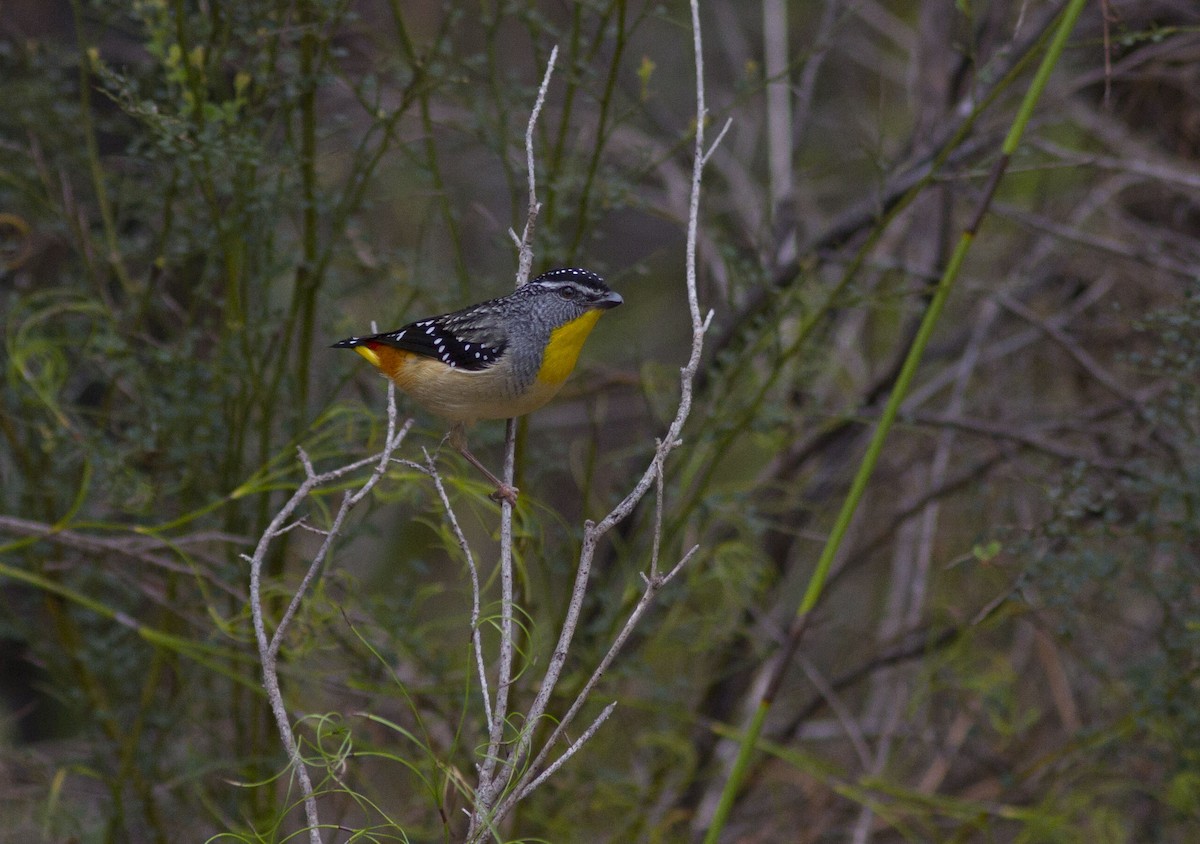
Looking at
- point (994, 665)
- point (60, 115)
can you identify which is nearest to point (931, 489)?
point (994, 665)

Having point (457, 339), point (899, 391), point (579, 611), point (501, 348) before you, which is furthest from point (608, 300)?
point (579, 611)

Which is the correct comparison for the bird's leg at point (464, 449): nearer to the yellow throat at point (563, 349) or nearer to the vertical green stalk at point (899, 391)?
the yellow throat at point (563, 349)

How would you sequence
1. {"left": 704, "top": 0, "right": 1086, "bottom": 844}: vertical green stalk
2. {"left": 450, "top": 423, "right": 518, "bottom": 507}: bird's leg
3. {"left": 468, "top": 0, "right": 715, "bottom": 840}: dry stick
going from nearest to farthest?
{"left": 468, "top": 0, "right": 715, "bottom": 840}: dry stick → {"left": 704, "top": 0, "right": 1086, "bottom": 844}: vertical green stalk → {"left": 450, "top": 423, "right": 518, "bottom": 507}: bird's leg

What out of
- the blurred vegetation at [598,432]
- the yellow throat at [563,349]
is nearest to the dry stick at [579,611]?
the blurred vegetation at [598,432]

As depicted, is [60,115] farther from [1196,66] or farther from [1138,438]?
[1196,66]

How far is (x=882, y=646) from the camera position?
4.84 metres

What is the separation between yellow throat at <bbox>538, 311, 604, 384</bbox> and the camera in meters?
3.02

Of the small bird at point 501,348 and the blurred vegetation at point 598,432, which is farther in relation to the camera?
the blurred vegetation at point 598,432

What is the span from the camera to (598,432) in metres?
4.18

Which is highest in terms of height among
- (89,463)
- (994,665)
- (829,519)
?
(89,463)

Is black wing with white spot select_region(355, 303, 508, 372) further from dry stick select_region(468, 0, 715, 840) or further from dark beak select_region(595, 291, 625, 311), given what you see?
dry stick select_region(468, 0, 715, 840)

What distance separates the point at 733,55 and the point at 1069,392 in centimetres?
232

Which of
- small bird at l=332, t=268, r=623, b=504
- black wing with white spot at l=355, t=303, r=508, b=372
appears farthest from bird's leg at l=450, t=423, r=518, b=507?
black wing with white spot at l=355, t=303, r=508, b=372

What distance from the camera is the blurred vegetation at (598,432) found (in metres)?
3.20
